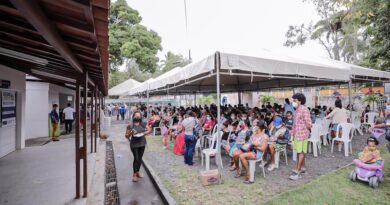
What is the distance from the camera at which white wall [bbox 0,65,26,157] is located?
20.7 ft

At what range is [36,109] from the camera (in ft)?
32.7

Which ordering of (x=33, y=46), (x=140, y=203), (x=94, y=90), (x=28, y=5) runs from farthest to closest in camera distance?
(x=94, y=90)
(x=140, y=203)
(x=33, y=46)
(x=28, y=5)

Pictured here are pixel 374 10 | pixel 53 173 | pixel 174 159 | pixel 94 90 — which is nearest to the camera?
pixel 53 173

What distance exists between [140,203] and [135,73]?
38514mm

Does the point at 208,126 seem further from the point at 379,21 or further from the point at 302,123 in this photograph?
the point at 379,21

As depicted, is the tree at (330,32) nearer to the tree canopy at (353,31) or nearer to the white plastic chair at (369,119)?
the tree canopy at (353,31)

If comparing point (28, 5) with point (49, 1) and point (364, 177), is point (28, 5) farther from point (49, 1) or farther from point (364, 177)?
point (364, 177)

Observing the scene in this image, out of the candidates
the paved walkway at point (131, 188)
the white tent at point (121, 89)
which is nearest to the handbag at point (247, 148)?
the paved walkway at point (131, 188)

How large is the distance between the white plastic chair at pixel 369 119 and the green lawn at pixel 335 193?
605 cm

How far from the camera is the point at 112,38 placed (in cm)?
1895

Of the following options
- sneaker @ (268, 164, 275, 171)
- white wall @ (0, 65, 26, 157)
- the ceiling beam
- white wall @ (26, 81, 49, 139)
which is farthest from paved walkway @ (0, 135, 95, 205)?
sneaker @ (268, 164, 275, 171)

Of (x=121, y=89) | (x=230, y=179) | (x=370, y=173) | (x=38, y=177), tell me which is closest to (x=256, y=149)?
(x=230, y=179)

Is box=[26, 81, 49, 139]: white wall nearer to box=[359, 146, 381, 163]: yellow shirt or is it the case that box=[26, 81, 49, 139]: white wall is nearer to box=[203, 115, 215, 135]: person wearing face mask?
box=[203, 115, 215, 135]: person wearing face mask

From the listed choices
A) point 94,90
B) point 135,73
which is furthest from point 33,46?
point 135,73
